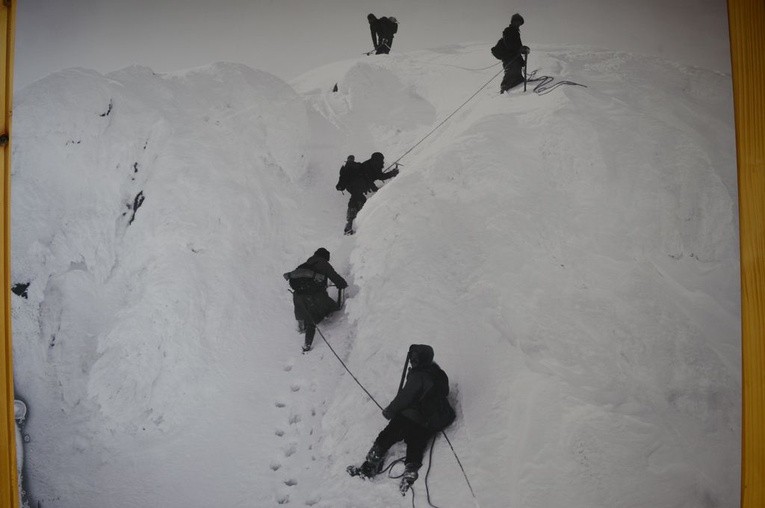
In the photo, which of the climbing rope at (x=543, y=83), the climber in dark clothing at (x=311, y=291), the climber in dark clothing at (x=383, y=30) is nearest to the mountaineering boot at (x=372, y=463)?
the climber in dark clothing at (x=311, y=291)

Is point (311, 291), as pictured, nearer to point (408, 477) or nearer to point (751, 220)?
point (408, 477)

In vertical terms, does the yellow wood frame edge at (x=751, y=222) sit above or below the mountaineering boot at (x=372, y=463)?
above

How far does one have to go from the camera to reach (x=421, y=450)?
12.4ft

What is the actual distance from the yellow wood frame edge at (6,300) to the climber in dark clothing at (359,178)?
4.25 meters

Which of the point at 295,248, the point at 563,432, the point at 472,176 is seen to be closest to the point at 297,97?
the point at 295,248

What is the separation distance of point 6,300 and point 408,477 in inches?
125

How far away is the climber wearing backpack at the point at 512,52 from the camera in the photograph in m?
5.21

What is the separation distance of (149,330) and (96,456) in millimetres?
1320

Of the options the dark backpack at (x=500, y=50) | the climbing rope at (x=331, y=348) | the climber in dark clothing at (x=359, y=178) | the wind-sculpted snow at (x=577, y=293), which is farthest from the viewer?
the climber in dark clothing at (x=359, y=178)

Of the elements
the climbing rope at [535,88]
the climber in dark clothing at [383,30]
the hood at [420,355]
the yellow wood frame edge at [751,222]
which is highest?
the climber in dark clothing at [383,30]

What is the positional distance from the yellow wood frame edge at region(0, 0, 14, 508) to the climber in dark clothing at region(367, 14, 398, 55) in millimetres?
3775

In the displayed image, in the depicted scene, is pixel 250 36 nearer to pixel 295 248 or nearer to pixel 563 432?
pixel 295 248

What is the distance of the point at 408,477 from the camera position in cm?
364

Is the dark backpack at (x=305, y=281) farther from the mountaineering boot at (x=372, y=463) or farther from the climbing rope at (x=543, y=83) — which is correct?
the climbing rope at (x=543, y=83)
